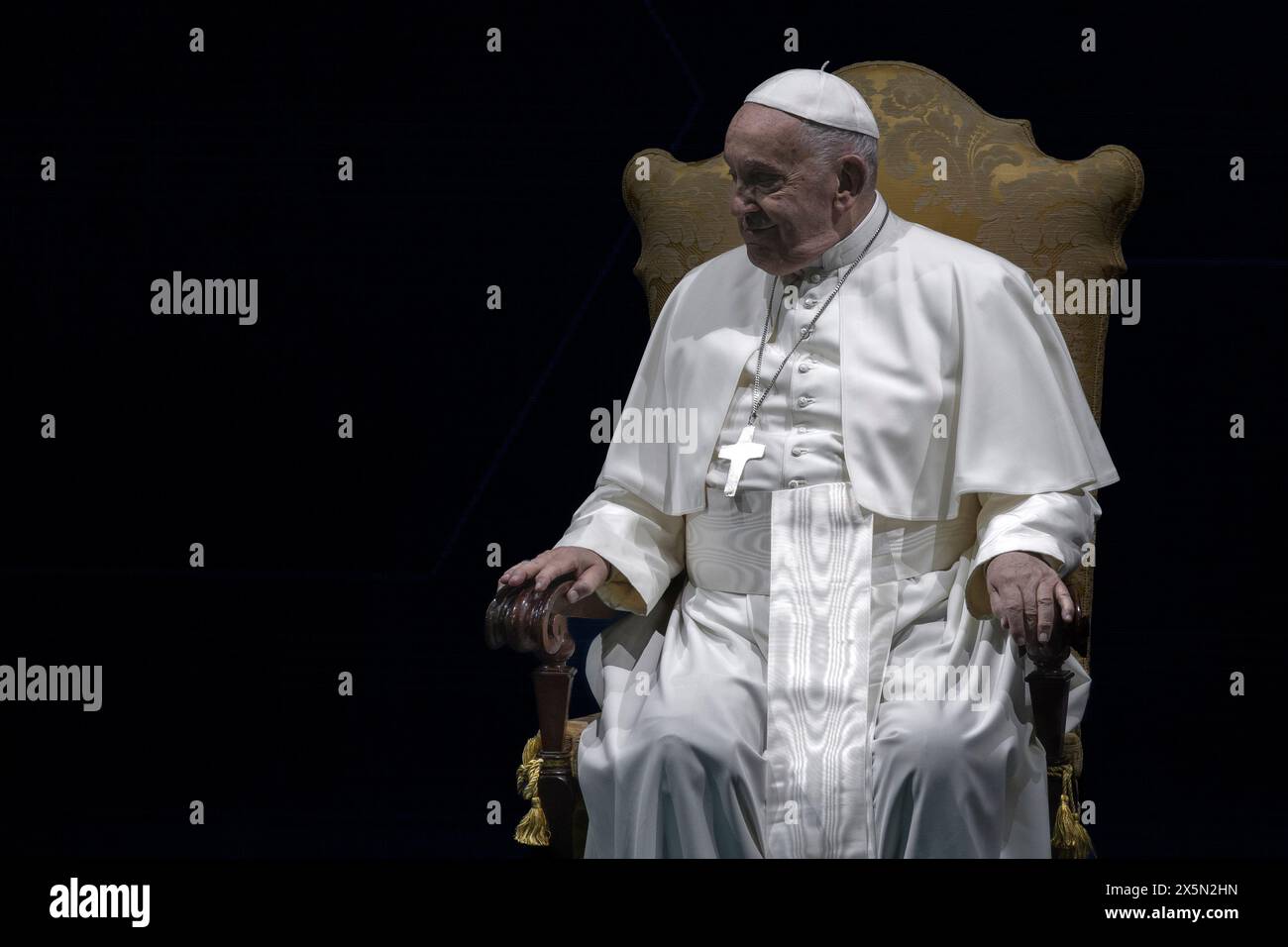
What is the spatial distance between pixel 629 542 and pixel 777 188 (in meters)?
0.78

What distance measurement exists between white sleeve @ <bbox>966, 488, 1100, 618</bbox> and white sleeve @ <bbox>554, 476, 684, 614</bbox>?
2.09 feet

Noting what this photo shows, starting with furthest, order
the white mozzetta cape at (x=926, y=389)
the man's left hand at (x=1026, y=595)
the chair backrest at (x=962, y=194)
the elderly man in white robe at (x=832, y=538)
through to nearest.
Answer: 1. the chair backrest at (x=962, y=194)
2. the white mozzetta cape at (x=926, y=389)
3. the elderly man in white robe at (x=832, y=538)
4. the man's left hand at (x=1026, y=595)

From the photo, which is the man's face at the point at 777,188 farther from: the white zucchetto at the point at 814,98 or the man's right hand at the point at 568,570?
the man's right hand at the point at 568,570

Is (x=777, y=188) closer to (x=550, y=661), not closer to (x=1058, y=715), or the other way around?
(x=550, y=661)

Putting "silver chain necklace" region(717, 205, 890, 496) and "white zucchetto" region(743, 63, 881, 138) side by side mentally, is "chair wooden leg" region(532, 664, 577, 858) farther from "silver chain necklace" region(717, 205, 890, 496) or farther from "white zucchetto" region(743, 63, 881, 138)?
"white zucchetto" region(743, 63, 881, 138)

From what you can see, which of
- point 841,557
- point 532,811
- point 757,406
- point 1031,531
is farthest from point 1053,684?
point 532,811

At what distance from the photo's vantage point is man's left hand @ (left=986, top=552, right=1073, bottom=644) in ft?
10.1

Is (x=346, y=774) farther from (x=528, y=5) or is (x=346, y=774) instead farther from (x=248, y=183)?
(x=528, y=5)

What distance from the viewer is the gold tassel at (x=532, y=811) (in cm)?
346

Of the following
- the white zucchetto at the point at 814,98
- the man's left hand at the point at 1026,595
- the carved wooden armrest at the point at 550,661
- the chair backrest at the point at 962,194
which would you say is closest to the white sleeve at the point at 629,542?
the carved wooden armrest at the point at 550,661

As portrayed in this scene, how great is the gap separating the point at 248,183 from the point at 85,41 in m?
0.53

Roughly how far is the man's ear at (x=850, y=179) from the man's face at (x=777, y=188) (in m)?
0.02
